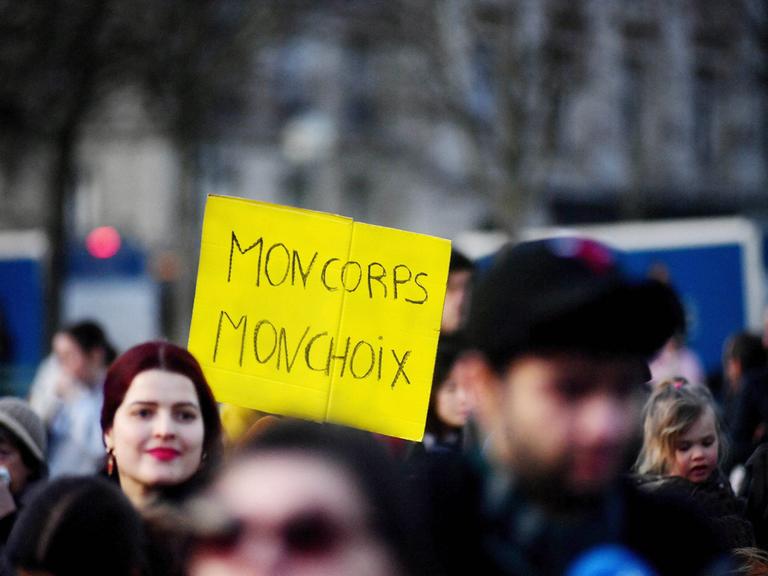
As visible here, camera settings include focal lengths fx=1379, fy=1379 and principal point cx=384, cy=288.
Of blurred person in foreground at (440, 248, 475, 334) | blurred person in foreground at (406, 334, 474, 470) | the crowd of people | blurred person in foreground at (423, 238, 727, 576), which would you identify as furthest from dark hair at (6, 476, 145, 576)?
blurred person in foreground at (440, 248, 475, 334)

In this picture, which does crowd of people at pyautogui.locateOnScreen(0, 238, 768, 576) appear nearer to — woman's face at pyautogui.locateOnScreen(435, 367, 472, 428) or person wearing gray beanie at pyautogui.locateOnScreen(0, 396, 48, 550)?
woman's face at pyautogui.locateOnScreen(435, 367, 472, 428)

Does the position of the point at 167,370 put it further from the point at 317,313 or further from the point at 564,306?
the point at 564,306

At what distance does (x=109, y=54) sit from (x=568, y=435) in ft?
52.2

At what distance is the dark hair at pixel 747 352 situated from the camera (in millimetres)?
8039

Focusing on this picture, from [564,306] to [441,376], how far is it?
2628 mm

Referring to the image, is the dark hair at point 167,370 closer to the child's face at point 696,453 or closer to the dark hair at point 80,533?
the dark hair at point 80,533

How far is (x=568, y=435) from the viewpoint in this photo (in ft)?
5.85

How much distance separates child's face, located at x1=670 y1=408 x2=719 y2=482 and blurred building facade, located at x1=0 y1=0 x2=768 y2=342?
12456 millimetres

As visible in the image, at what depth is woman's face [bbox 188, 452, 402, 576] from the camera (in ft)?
5.03

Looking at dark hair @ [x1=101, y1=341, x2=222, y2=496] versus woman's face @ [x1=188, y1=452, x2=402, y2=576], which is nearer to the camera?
woman's face @ [x1=188, y1=452, x2=402, y2=576]

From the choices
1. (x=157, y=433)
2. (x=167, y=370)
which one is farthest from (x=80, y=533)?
(x=167, y=370)

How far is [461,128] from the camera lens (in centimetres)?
1948

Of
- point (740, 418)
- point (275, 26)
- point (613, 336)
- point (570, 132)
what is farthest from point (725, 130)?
point (613, 336)

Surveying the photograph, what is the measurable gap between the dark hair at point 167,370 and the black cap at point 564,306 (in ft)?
6.16
